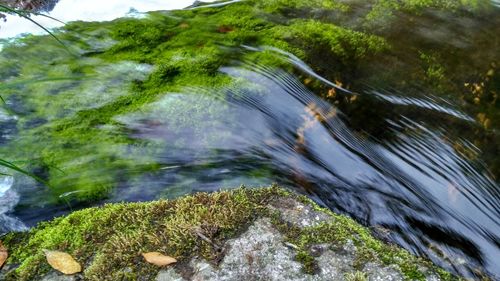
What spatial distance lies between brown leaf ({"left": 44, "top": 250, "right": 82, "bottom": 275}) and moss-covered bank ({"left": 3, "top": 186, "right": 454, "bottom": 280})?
0.04 metres

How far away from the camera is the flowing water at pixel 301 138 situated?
3223 mm

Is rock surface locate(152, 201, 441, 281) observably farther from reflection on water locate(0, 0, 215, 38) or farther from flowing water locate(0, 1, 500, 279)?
reflection on water locate(0, 0, 215, 38)

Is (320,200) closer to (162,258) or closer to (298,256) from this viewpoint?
(298,256)

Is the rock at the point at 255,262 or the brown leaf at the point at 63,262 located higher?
the rock at the point at 255,262

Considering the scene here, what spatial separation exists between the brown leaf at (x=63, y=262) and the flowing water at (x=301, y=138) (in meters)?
0.52

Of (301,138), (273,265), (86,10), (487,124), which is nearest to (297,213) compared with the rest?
(273,265)

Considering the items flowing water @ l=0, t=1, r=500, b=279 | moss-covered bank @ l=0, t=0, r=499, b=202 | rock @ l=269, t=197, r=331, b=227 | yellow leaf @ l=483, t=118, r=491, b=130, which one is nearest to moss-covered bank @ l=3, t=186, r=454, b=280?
rock @ l=269, t=197, r=331, b=227

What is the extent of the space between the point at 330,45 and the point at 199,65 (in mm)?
1655

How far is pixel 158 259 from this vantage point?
102 inches

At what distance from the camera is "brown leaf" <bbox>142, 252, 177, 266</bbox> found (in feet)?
8.45

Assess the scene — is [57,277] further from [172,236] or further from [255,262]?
[255,262]

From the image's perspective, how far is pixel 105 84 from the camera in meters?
4.51

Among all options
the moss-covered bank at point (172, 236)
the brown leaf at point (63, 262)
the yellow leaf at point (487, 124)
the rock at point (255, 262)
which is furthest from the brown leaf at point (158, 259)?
→ the yellow leaf at point (487, 124)

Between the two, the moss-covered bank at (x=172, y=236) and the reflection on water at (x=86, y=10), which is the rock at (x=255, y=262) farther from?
the reflection on water at (x=86, y=10)
